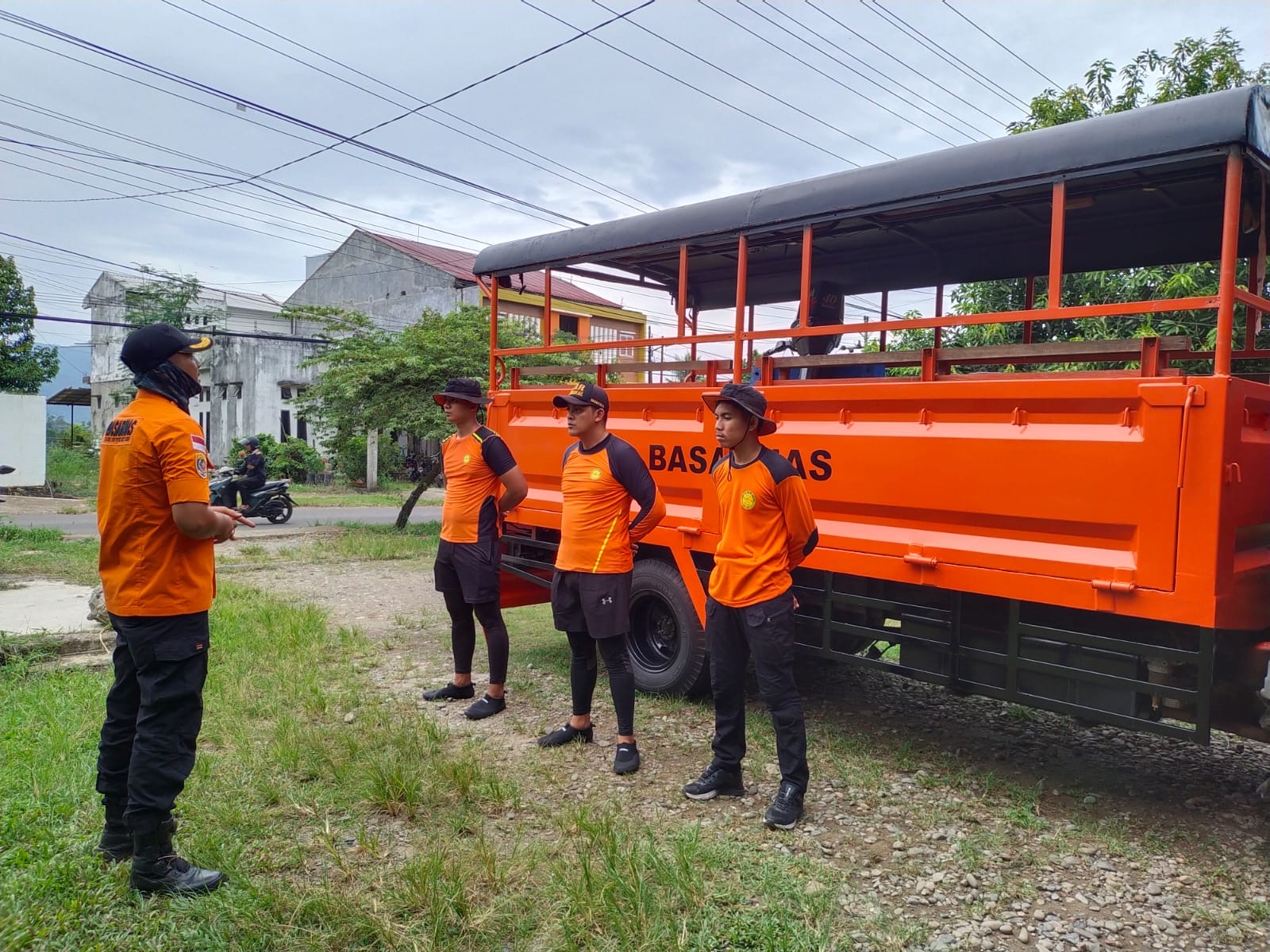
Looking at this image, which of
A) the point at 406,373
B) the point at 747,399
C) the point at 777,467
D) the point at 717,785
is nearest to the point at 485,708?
the point at 717,785

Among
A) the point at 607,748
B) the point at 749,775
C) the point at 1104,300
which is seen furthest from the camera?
the point at 1104,300

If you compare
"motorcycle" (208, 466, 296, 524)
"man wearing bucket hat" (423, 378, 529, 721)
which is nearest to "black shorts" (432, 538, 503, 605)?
"man wearing bucket hat" (423, 378, 529, 721)

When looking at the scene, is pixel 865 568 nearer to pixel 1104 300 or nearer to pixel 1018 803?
pixel 1018 803

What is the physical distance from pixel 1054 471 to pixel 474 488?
2.98m

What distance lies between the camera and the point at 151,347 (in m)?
2.89

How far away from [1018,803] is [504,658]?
9.06 ft

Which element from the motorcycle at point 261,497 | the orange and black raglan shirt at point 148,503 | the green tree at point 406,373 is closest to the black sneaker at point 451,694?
the orange and black raglan shirt at point 148,503

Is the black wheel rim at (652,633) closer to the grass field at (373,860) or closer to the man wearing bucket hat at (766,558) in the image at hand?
the grass field at (373,860)

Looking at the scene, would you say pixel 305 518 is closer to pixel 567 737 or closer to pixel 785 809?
pixel 567 737

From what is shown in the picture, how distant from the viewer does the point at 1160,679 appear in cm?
335

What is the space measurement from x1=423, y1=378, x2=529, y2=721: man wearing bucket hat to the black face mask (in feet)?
6.38

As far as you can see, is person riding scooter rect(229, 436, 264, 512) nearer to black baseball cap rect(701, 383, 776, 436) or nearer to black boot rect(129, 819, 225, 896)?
black boot rect(129, 819, 225, 896)

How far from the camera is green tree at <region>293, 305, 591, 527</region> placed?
43.4 feet

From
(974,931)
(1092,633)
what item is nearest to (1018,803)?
(1092,633)
